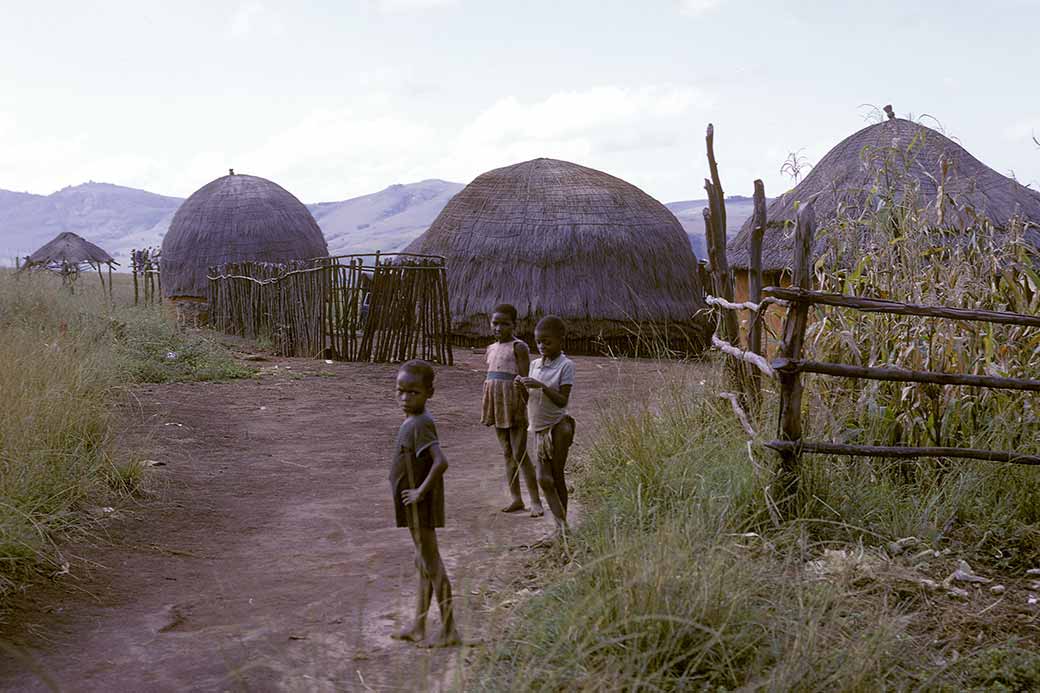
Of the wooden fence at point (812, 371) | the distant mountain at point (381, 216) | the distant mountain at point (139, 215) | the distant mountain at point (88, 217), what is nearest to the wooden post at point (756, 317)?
the wooden fence at point (812, 371)

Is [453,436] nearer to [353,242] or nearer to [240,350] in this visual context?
[240,350]

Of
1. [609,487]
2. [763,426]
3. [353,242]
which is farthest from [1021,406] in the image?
[353,242]

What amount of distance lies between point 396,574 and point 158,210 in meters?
160

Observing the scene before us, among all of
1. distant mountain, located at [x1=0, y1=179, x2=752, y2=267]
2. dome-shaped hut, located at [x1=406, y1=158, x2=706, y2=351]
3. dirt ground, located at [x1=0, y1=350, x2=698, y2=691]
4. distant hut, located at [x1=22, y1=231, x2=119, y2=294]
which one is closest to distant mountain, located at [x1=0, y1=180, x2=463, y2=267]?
distant mountain, located at [x1=0, y1=179, x2=752, y2=267]

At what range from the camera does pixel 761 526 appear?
169 inches

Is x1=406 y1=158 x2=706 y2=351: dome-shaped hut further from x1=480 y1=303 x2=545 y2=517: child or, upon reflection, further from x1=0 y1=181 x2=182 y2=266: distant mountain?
x1=0 y1=181 x2=182 y2=266: distant mountain

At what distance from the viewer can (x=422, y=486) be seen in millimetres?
3393

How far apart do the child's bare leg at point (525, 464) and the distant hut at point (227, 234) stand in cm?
1747

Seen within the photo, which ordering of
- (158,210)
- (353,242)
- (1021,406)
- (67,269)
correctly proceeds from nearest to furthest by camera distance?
(1021,406) < (67,269) < (353,242) < (158,210)

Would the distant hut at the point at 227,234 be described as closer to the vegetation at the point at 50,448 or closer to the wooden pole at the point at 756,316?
the vegetation at the point at 50,448

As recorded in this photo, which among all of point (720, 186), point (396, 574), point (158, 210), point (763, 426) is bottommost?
point (396, 574)

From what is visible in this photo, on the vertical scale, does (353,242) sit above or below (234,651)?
above

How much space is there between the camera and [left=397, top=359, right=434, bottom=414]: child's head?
11.3 ft

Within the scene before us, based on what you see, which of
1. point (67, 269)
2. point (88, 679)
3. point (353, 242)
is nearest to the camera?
point (88, 679)
